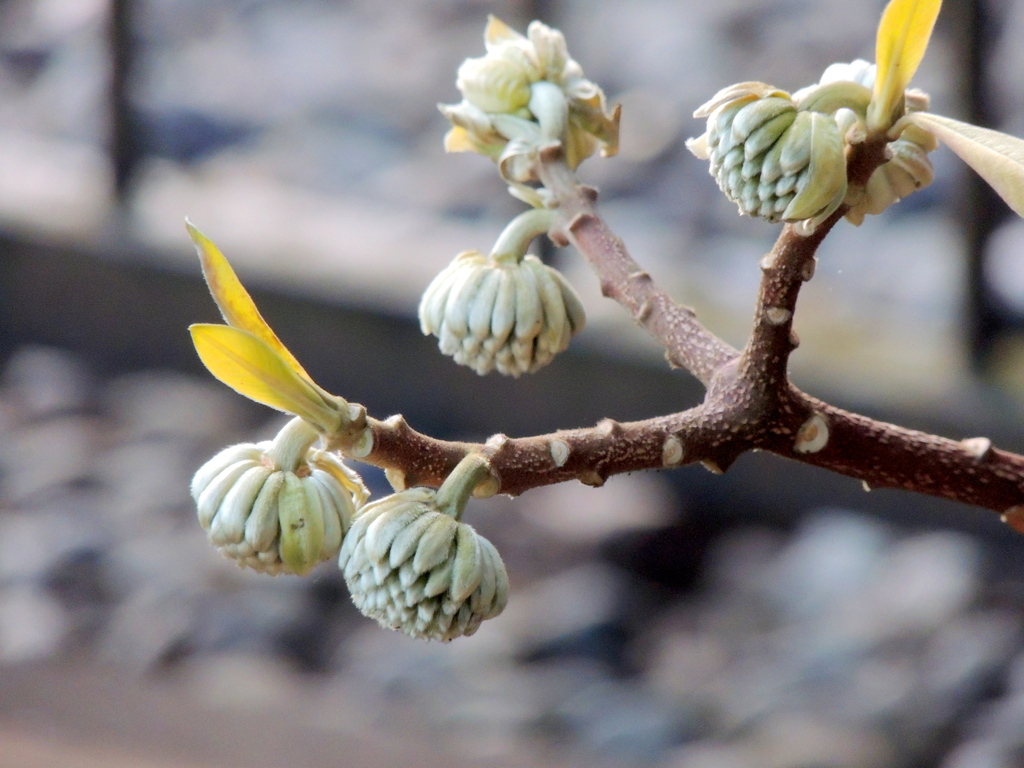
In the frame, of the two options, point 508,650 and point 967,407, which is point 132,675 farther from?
point 967,407

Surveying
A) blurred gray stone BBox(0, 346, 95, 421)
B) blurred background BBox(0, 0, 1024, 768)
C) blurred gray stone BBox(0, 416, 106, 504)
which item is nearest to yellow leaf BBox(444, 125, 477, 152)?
blurred background BBox(0, 0, 1024, 768)

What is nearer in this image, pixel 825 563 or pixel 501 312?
pixel 501 312

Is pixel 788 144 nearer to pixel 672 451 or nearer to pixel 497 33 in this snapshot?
pixel 672 451

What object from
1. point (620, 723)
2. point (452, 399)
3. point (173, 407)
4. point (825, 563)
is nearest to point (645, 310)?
point (620, 723)

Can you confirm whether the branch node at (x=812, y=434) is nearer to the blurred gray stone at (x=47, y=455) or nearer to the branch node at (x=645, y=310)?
the branch node at (x=645, y=310)

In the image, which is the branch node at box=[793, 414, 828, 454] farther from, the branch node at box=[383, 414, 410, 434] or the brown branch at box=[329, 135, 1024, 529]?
the branch node at box=[383, 414, 410, 434]
